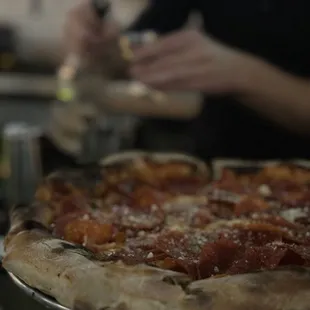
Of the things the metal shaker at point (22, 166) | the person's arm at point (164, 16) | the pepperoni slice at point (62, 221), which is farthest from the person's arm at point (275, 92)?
the pepperoni slice at point (62, 221)

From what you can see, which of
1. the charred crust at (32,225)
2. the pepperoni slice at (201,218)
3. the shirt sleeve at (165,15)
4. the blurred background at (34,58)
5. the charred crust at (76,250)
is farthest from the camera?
the blurred background at (34,58)

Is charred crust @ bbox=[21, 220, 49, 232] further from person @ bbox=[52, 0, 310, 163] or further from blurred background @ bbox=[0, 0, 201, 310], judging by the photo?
blurred background @ bbox=[0, 0, 201, 310]

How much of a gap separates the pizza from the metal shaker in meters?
0.04

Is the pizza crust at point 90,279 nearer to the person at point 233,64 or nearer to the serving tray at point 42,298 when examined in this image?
the serving tray at point 42,298

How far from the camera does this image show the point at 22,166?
4.10 feet

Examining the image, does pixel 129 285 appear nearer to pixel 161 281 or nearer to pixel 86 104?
pixel 161 281

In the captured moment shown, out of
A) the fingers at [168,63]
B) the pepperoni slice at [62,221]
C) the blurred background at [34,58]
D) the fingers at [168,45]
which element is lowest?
the blurred background at [34,58]

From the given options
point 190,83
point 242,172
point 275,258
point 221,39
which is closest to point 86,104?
point 221,39

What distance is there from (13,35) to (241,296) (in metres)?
3.48

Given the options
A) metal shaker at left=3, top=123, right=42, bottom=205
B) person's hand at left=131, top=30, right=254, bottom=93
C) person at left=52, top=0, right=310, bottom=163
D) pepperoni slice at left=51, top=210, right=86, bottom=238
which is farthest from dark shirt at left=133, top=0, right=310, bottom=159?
pepperoni slice at left=51, top=210, right=86, bottom=238

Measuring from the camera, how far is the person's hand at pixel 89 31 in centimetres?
158

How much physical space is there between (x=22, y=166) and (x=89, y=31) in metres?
0.45

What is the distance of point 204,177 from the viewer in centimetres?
139

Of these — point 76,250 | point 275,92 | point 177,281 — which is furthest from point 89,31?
point 177,281
